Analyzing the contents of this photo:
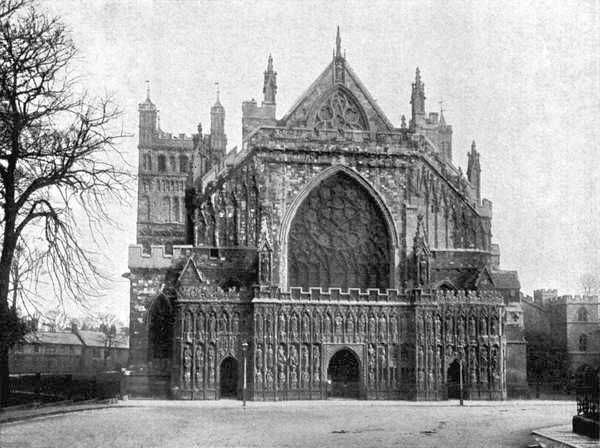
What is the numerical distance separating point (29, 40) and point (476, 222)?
28.0 metres

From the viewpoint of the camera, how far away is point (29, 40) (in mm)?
23625

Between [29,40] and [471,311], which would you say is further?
[471,311]

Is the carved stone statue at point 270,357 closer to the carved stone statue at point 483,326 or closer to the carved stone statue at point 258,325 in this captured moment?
the carved stone statue at point 258,325

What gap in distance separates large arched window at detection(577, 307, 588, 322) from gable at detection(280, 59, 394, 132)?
30.6 meters

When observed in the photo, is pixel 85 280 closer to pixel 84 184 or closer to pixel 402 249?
pixel 84 184

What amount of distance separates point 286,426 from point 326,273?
61.1 feet

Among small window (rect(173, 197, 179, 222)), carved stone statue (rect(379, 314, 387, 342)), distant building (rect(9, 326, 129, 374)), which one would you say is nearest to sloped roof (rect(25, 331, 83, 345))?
distant building (rect(9, 326, 129, 374))

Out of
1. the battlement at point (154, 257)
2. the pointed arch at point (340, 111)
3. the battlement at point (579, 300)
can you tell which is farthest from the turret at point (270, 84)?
the battlement at point (579, 300)

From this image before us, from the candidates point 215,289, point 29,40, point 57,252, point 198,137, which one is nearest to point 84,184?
point 57,252

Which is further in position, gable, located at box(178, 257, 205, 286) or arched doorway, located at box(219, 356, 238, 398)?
arched doorway, located at box(219, 356, 238, 398)

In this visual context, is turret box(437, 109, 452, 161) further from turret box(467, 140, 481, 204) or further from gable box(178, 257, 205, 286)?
gable box(178, 257, 205, 286)

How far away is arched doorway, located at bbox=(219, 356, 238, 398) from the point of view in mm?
41719

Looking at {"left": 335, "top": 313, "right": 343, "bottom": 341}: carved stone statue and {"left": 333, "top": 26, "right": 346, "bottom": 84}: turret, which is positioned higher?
{"left": 333, "top": 26, "right": 346, "bottom": 84}: turret

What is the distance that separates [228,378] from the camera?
42156 mm
